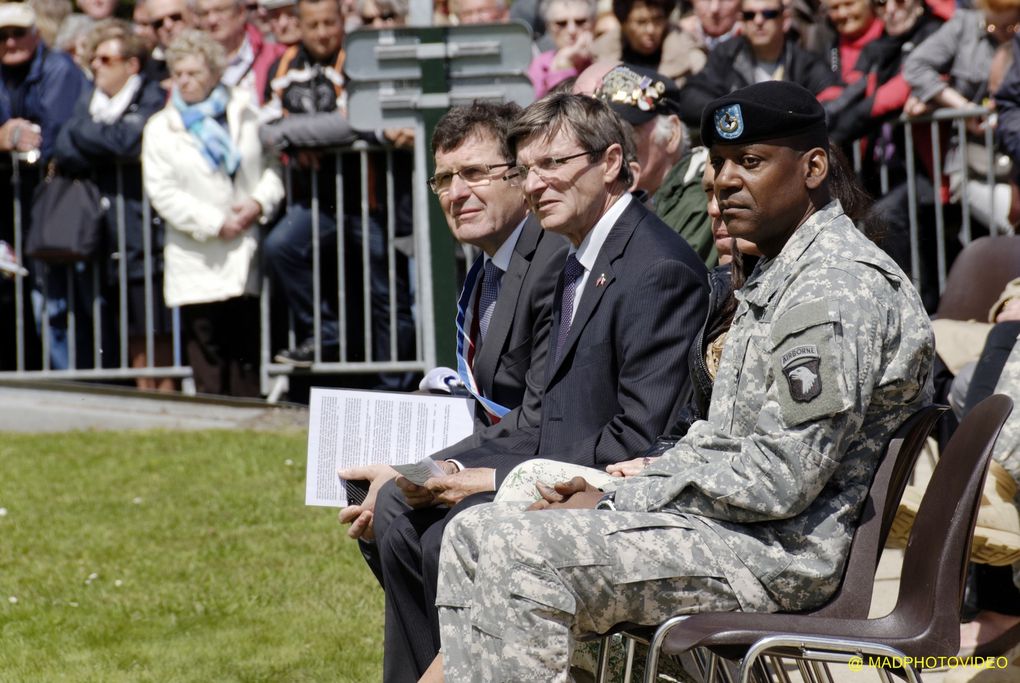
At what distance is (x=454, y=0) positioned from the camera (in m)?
9.65

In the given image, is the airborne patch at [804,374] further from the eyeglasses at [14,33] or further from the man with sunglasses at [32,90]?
the eyeglasses at [14,33]

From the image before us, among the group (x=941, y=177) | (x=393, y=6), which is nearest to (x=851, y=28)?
(x=941, y=177)

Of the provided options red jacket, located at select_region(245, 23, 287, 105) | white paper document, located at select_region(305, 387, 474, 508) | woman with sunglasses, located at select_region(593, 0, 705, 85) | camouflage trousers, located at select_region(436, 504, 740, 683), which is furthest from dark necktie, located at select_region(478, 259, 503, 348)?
red jacket, located at select_region(245, 23, 287, 105)

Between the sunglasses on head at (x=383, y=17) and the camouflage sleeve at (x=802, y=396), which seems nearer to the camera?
the camouflage sleeve at (x=802, y=396)

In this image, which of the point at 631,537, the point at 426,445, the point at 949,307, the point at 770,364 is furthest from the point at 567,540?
the point at 949,307

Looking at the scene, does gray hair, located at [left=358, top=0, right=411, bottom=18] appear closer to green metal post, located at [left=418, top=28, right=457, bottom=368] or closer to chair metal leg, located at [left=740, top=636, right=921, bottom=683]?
green metal post, located at [left=418, top=28, right=457, bottom=368]

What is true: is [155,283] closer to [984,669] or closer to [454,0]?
[454,0]

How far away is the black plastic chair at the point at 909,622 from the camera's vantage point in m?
3.30

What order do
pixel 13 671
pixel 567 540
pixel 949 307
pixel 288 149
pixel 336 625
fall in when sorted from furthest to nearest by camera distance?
pixel 288 149 < pixel 949 307 < pixel 336 625 < pixel 13 671 < pixel 567 540

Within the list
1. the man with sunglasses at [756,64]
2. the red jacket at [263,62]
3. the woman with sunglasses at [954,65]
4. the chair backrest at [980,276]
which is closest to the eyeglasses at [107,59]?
the red jacket at [263,62]

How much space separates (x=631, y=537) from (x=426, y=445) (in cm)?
168

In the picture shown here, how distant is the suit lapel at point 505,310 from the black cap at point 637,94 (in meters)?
0.82

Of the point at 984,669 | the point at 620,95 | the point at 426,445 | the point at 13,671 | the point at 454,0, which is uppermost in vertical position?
the point at 454,0

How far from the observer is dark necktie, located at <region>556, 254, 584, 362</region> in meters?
4.65
